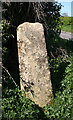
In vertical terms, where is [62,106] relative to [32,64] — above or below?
below

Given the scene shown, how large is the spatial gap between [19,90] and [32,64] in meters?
0.59

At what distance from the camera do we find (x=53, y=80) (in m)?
4.37

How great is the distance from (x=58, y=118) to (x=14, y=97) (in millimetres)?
940

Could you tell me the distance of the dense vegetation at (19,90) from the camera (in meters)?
3.11

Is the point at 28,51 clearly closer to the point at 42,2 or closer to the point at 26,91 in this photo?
the point at 26,91

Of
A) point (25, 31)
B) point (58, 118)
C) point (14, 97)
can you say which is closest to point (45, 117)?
point (58, 118)

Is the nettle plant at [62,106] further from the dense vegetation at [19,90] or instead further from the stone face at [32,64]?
the stone face at [32,64]

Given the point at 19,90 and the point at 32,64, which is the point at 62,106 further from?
the point at 32,64

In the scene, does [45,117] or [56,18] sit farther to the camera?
[56,18]

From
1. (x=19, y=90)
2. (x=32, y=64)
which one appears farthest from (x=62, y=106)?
(x=32, y=64)

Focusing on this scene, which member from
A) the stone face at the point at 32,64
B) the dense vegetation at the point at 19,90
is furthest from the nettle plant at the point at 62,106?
the stone face at the point at 32,64

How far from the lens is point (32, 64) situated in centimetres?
347

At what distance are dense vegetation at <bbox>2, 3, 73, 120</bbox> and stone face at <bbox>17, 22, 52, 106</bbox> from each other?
0.63 ft

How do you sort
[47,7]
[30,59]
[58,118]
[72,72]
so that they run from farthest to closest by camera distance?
[47,7]
[72,72]
[30,59]
[58,118]
